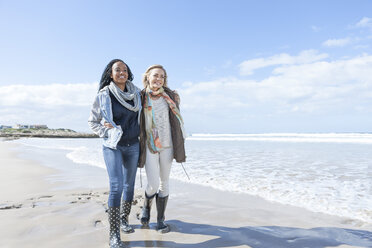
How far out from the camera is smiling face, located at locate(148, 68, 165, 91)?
3240mm

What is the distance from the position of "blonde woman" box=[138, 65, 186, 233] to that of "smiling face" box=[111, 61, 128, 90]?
0.36 meters

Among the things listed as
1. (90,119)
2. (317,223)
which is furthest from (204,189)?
(90,119)

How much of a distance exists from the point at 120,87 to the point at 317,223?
3.20 meters

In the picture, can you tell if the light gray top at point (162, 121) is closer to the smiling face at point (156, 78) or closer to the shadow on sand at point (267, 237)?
the smiling face at point (156, 78)

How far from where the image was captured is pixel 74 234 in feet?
9.93

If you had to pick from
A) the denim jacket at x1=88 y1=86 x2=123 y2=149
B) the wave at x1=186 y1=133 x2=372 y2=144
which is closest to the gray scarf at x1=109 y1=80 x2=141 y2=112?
the denim jacket at x1=88 y1=86 x2=123 y2=149

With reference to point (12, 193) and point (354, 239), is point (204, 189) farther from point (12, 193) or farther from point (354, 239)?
point (12, 193)

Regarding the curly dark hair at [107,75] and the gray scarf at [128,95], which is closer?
→ the gray scarf at [128,95]

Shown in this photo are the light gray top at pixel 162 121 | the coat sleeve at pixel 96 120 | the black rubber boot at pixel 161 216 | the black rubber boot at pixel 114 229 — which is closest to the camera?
the black rubber boot at pixel 114 229

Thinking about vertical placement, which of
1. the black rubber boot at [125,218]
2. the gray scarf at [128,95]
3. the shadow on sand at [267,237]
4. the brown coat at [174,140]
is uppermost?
the gray scarf at [128,95]

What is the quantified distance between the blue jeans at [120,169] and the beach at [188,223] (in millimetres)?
515

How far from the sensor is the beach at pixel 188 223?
9.32ft

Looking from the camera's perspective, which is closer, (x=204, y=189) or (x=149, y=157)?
(x=149, y=157)

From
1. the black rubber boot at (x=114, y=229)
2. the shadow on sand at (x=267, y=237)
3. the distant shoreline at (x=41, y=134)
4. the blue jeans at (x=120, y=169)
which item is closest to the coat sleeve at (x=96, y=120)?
the blue jeans at (x=120, y=169)
